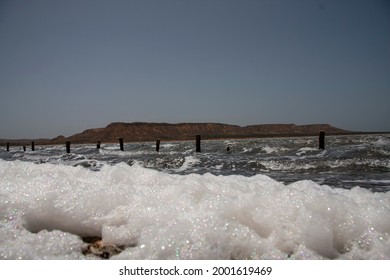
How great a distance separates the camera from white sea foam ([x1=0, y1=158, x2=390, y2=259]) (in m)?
1.82

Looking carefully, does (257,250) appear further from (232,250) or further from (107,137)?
(107,137)

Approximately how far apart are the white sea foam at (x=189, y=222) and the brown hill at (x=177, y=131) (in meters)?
95.8

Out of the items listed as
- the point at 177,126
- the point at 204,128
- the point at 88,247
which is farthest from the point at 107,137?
the point at 88,247

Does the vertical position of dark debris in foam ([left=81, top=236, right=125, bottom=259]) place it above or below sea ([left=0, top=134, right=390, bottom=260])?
below

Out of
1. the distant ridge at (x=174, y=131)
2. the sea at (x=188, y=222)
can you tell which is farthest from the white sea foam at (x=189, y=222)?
the distant ridge at (x=174, y=131)

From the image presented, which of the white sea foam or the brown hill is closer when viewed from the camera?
the white sea foam

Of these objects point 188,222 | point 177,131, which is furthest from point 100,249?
point 177,131

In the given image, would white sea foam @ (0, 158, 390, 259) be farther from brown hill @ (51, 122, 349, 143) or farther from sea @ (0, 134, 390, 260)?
brown hill @ (51, 122, 349, 143)

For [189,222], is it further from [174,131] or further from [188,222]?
[174,131]

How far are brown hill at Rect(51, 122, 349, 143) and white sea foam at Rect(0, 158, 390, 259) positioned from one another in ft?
314

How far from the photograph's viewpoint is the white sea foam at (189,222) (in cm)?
182

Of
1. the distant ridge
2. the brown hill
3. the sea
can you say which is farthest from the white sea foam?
the brown hill

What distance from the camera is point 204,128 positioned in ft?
480

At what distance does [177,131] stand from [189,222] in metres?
136
